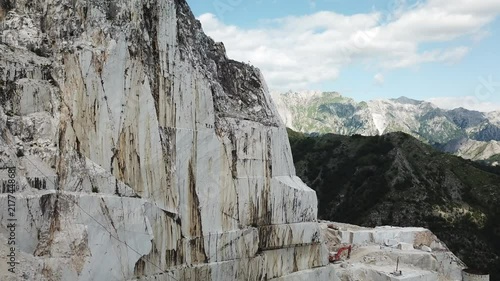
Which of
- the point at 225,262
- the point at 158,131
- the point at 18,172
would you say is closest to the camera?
the point at 18,172

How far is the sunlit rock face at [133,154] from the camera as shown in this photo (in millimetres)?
19328

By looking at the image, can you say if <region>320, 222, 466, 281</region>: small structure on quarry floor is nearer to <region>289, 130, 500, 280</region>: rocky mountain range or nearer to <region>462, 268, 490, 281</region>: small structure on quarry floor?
<region>462, 268, 490, 281</region>: small structure on quarry floor

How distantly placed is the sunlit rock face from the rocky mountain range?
5526cm

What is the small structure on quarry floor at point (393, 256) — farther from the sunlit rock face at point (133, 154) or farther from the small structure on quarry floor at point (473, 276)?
the sunlit rock face at point (133, 154)

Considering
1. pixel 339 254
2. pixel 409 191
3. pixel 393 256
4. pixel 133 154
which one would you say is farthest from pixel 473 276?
pixel 409 191

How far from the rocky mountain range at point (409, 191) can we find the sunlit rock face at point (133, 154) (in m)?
55.3

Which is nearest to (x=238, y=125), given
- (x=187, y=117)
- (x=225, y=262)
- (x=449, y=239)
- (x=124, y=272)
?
(x=187, y=117)

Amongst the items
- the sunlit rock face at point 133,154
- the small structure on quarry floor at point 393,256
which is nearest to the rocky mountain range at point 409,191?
the small structure on quarry floor at point 393,256

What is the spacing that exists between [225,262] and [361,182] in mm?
70610

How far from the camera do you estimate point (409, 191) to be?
82.3 m

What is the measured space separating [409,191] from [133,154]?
68062mm

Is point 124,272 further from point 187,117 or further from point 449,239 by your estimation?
point 449,239

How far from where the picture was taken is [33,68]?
20.5 m

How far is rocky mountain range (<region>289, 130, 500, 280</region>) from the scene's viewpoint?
76.6 metres
